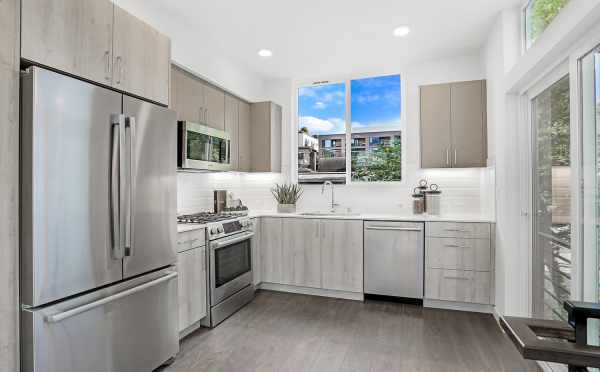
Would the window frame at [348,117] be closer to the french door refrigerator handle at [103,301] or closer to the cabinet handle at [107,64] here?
the french door refrigerator handle at [103,301]

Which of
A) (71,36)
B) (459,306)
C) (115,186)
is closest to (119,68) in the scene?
(71,36)

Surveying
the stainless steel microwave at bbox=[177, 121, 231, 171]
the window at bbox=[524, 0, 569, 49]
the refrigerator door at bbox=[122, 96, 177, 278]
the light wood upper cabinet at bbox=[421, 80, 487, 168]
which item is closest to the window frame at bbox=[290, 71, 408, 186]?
the light wood upper cabinet at bbox=[421, 80, 487, 168]

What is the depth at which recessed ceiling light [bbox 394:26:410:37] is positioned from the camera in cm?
324

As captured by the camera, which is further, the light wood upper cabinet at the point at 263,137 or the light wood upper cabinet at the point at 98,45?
the light wood upper cabinet at the point at 263,137

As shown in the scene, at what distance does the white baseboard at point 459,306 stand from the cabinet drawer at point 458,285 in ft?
0.29

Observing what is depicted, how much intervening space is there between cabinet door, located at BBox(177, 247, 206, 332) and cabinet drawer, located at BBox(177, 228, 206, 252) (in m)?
0.04

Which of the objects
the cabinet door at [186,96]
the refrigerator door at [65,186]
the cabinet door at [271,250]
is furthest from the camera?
the cabinet door at [271,250]

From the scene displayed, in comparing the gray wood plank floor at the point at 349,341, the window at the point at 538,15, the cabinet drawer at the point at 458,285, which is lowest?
the gray wood plank floor at the point at 349,341

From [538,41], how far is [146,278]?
3137 mm

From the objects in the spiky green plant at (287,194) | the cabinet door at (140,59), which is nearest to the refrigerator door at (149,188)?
the cabinet door at (140,59)

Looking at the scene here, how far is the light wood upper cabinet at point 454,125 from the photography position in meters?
3.58

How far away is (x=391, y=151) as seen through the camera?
432cm

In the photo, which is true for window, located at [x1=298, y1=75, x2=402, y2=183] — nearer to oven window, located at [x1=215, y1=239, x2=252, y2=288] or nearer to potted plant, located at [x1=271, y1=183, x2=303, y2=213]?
potted plant, located at [x1=271, y1=183, x2=303, y2=213]

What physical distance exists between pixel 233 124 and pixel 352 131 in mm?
1656
